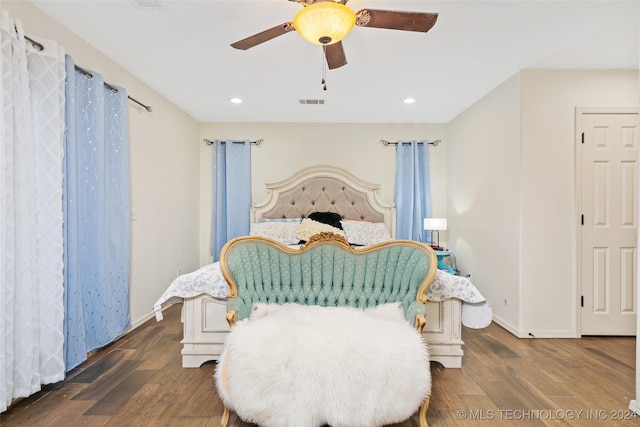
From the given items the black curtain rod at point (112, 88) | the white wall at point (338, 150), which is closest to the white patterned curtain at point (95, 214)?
the black curtain rod at point (112, 88)

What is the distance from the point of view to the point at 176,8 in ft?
6.48

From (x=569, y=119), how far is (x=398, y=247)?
2.21 m

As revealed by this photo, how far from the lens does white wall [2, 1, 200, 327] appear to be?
2.82 m

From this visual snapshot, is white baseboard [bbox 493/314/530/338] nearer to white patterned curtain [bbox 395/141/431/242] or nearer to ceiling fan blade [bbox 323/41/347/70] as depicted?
white patterned curtain [bbox 395/141/431/242]

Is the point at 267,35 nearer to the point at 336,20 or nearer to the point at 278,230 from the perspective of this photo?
the point at 336,20

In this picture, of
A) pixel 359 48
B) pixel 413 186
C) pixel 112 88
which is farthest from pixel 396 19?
pixel 413 186

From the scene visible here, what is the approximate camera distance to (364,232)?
12.7 feet

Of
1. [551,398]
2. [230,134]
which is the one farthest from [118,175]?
[551,398]

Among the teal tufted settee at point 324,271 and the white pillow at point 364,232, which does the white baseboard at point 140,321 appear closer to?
the teal tufted settee at point 324,271

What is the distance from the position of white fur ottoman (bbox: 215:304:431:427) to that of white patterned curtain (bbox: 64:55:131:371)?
1380 mm

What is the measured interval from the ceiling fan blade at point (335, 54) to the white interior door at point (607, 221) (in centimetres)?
244

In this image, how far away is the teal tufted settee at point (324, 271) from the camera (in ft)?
6.80

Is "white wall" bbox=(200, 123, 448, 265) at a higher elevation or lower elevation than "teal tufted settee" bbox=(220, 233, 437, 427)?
higher

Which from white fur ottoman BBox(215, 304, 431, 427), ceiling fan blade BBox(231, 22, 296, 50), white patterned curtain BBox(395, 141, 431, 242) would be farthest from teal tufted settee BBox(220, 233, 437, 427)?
white patterned curtain BBox(395, 141, 431, 242)
